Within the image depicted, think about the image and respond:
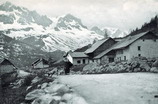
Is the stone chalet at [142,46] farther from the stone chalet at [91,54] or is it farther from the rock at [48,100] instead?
the rock at [48,100]

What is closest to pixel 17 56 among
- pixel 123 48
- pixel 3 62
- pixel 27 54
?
pixel 27 54

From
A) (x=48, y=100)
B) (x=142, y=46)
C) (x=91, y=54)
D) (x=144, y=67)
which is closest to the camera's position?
(x=48, y=100)

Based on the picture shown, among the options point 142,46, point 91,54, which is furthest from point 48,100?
point 91,54

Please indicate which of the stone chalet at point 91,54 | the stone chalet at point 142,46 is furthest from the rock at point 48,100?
the stone chalet at point 91,54

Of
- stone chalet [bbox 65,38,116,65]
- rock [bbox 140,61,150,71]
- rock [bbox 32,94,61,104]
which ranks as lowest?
rock [bbox 32,94,61,104]

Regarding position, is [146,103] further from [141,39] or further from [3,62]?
[3,62]

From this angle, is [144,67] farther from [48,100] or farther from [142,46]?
[142,46]

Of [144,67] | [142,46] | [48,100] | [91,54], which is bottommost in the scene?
[48,100]

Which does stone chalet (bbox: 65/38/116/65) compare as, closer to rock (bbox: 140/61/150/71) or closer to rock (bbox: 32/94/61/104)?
rock (bbox: 140/61/150/71)

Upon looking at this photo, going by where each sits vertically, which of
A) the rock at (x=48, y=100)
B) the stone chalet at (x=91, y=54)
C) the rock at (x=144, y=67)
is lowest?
the rock at (x=48, y=100)

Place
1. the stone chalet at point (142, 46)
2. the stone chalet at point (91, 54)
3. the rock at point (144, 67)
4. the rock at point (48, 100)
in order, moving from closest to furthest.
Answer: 1. the rock at point (48, 100)
2. the rock at point (144, 67)
3. the stone chalet at point (142, 46)
4. the stone chalet at point (91, 54)

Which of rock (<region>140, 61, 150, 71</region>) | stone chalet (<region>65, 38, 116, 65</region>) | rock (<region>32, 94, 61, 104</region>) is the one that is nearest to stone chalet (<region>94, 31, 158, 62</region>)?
stone chalet (<region>65, 38, 116, 65</region>)

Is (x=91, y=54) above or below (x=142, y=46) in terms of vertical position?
below
